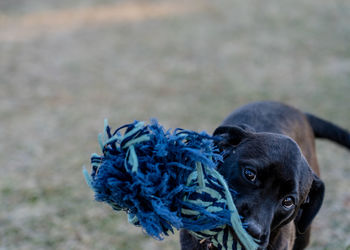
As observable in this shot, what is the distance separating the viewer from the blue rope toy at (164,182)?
231cm

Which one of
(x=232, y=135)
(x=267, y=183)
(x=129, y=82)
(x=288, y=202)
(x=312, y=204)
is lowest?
(x=312, y=204)

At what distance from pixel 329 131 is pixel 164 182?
8.80ft

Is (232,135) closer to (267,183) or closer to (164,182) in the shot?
(267,183)

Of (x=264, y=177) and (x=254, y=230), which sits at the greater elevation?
(x=264, y=177)

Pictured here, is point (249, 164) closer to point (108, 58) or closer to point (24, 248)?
point (24, 248)

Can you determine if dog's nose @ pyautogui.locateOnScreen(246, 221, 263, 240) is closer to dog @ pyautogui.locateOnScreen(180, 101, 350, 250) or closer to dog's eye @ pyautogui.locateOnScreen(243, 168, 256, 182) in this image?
dog @ pyautogui.locateOnScreen(180, 101, 350, 250)

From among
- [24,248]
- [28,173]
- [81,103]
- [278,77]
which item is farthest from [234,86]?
[24,248]

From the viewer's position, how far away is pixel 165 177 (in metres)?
2.35

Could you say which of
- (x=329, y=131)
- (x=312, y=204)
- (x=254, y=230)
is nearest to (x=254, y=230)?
(x=254, y=230)

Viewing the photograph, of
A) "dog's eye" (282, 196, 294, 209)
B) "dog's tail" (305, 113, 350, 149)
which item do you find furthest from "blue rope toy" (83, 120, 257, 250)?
"dog's tail" (305, 113, 350, 149)

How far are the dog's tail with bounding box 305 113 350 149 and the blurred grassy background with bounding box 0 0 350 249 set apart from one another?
107 centimetres

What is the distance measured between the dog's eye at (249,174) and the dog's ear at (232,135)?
29 cm

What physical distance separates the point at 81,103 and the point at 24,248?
3546mm

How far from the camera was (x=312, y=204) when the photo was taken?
10.8ft
